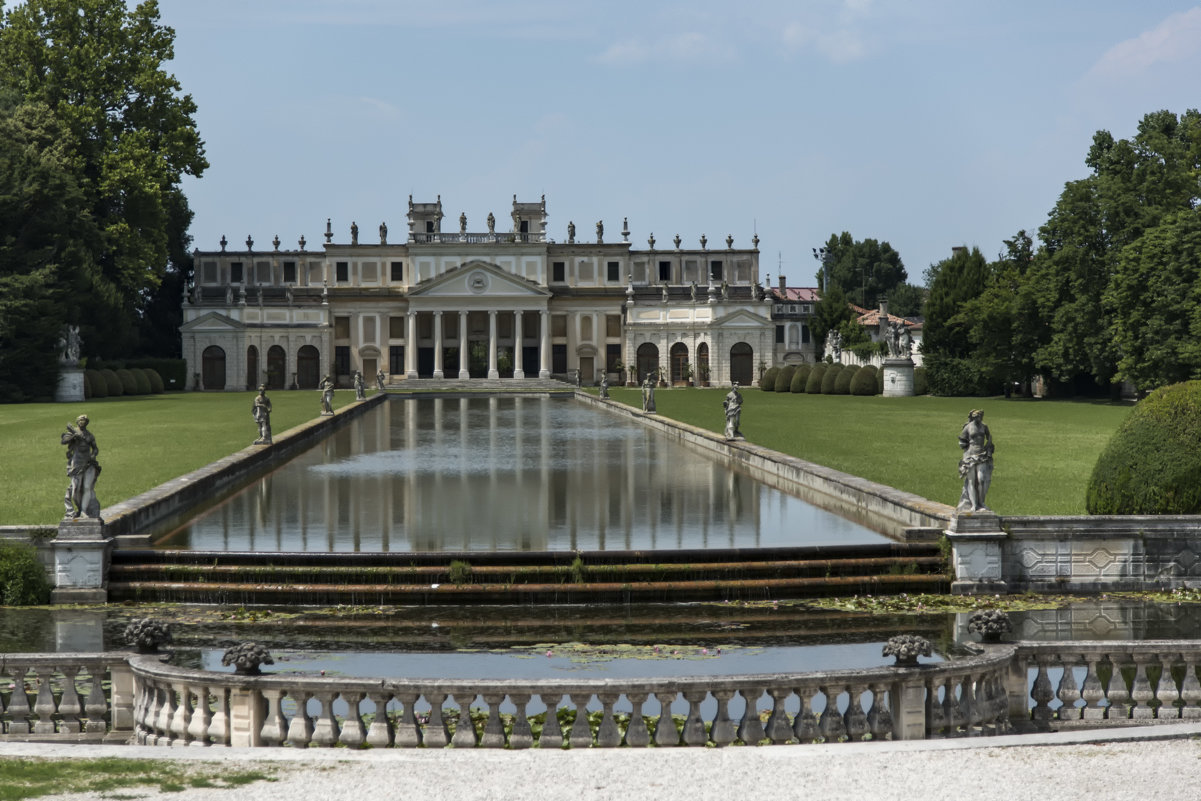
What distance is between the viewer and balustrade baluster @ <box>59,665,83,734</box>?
939cm

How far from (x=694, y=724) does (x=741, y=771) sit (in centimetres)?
76

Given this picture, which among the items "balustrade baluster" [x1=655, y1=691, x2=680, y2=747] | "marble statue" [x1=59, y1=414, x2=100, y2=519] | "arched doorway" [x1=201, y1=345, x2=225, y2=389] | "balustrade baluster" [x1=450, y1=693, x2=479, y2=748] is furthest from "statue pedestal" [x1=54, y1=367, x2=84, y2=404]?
"balustrade baluster" [x1=655, y1=691, x2=680, y2=747]

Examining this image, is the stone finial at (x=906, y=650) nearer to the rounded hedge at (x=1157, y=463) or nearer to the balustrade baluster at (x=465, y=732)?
the balustrade baluster at (x=465, y=732)

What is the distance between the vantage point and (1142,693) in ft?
31.2

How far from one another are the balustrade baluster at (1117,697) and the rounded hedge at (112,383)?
64016 millimetres

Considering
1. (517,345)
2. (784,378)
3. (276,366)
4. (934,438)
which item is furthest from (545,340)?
(934,438)

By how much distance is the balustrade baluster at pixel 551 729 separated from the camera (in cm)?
859

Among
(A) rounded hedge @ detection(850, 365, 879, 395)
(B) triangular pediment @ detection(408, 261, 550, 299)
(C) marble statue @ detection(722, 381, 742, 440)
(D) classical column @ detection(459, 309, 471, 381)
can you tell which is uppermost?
(B) triangular pediment @ detection(408, 261, 550, 299)

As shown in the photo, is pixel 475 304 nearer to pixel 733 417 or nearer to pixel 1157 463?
pixel 733 417

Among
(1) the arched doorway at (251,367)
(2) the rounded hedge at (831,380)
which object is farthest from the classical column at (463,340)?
(2) the rounded hedge at (831,380)

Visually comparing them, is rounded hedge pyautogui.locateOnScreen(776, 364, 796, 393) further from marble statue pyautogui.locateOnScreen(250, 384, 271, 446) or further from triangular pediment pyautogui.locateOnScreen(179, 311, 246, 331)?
marble statue pyautogui.locateOnScreen(250, 384, 271, 446)

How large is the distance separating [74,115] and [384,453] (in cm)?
3814

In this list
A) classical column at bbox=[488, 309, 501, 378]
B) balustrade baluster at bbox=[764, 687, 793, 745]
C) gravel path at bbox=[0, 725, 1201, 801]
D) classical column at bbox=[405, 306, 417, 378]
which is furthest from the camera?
classical column at bbox=[405, 306, 417, 378]

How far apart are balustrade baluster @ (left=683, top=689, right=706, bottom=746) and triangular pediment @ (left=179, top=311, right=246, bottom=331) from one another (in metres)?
90.6
